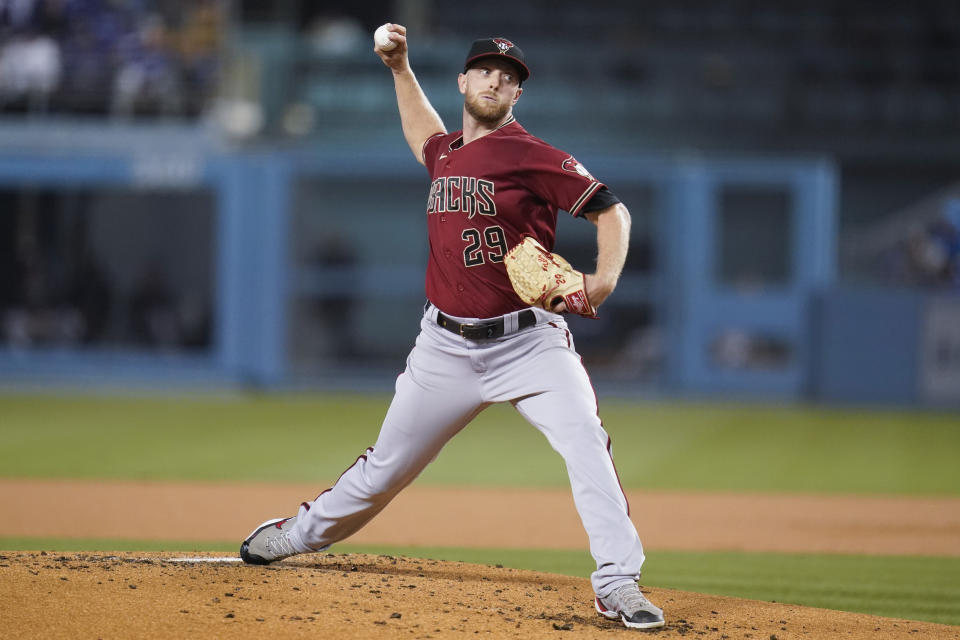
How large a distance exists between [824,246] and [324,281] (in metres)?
6.65

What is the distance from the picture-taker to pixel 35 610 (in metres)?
3.69

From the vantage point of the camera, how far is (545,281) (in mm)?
3703

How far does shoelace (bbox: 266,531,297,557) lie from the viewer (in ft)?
14.3

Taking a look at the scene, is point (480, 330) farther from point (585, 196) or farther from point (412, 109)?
point (412, 109)

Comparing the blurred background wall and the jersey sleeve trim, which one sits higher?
the blurred background wall

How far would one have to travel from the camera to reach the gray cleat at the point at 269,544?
436cm

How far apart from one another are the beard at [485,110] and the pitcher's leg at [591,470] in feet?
2.71

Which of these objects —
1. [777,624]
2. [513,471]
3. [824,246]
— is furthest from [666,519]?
[824,246]

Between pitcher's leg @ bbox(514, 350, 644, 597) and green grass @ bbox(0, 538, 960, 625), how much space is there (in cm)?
119

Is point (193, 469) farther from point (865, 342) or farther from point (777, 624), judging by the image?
point (865, 342)

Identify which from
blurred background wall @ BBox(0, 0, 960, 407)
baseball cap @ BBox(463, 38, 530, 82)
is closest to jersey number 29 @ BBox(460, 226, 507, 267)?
baseball cap @ BBox(463, 38, 530, 82)

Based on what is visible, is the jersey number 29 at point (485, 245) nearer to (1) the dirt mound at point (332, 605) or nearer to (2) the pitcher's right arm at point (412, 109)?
(2) the pitcher's right arm at point (412, 109)

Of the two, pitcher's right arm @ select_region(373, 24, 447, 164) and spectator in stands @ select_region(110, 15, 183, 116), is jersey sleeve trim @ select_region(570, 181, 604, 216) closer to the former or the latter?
pitcher's right arm @ select_region(373, 24, 447, 164)

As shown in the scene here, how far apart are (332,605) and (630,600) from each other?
3.12 ft
